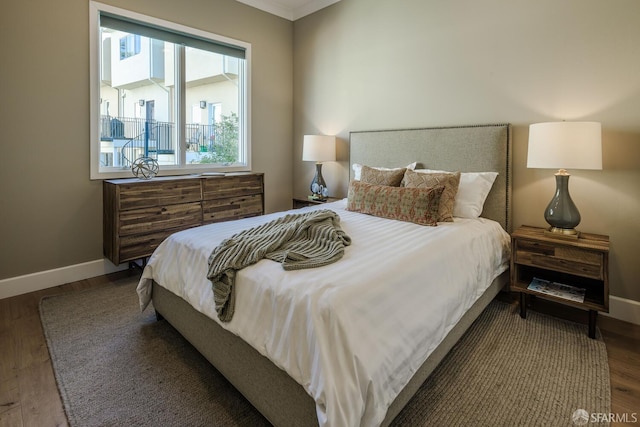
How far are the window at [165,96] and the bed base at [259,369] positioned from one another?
2.01m

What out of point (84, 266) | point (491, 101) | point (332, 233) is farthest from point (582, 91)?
point (84, 266)

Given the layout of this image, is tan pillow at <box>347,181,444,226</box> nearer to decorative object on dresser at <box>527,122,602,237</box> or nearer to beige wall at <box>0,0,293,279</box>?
decorative object on dresser at <box>527,122,602,237</box>

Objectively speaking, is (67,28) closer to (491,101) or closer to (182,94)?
(182,94)

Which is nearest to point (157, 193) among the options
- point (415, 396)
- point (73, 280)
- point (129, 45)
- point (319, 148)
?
point (73, 280)

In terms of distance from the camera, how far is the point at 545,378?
6.04 ft

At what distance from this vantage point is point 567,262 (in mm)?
2293

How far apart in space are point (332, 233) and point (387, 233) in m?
0.50

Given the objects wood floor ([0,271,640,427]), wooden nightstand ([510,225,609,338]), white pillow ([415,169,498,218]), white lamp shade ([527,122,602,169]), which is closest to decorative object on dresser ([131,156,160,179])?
wood floor ([0,271,640,427])

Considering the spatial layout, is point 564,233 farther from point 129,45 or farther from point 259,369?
point 129,45

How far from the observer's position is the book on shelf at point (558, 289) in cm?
233
